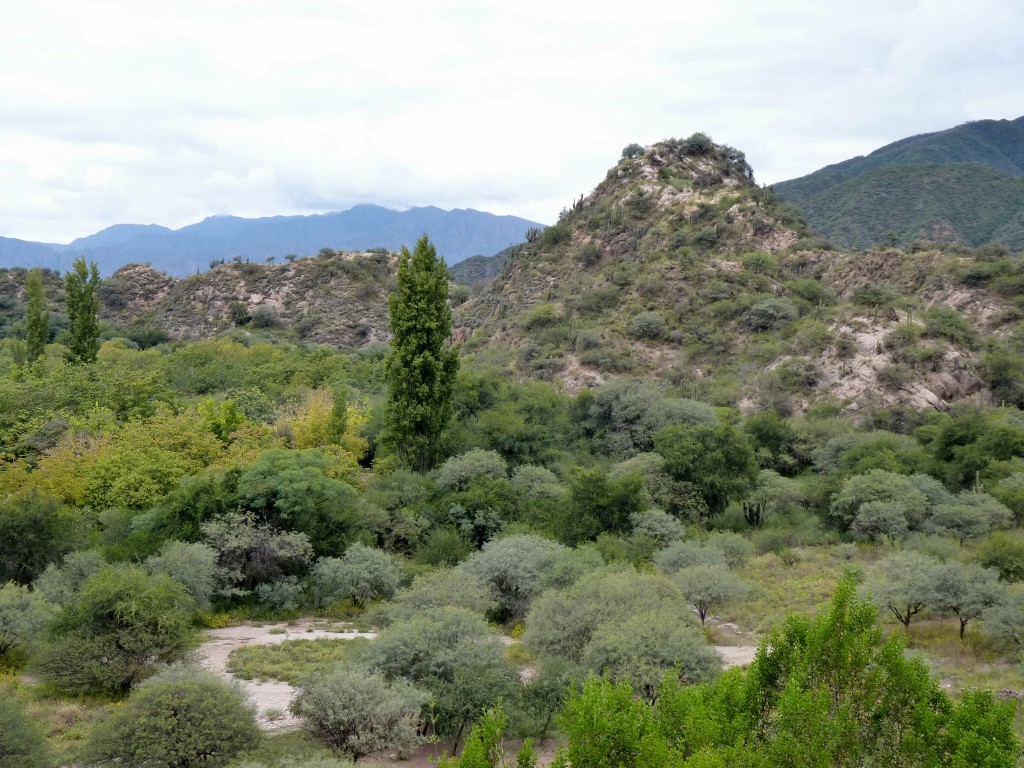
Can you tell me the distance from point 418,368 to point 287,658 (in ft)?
39.3

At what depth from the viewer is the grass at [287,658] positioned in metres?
14.1

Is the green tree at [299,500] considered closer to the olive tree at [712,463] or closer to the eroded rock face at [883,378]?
the olive tree at [712,463]

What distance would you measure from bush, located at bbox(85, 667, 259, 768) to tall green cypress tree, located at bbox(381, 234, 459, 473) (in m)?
15.5

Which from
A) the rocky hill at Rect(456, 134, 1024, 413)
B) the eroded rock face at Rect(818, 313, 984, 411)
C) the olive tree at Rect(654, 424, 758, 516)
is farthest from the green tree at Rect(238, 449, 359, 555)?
the eroded rock face at Rect(818, 313, 984, 411)

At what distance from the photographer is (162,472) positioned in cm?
2164

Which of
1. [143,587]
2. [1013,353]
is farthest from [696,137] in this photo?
[143,587]

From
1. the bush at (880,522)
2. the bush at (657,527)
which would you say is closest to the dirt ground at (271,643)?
the bush at (657,527)

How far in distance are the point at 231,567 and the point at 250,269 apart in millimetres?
63129

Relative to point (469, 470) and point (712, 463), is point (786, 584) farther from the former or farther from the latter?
point (469, 470)

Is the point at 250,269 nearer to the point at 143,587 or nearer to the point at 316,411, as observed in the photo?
the point at 316,411

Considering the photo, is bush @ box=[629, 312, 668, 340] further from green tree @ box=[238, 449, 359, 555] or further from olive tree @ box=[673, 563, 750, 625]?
olive tree @ box=[673, 563, 750, 625]

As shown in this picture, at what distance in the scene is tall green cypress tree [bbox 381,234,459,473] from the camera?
25141 mm

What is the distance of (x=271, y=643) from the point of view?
631 inches

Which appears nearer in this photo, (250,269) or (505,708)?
(505,708)
